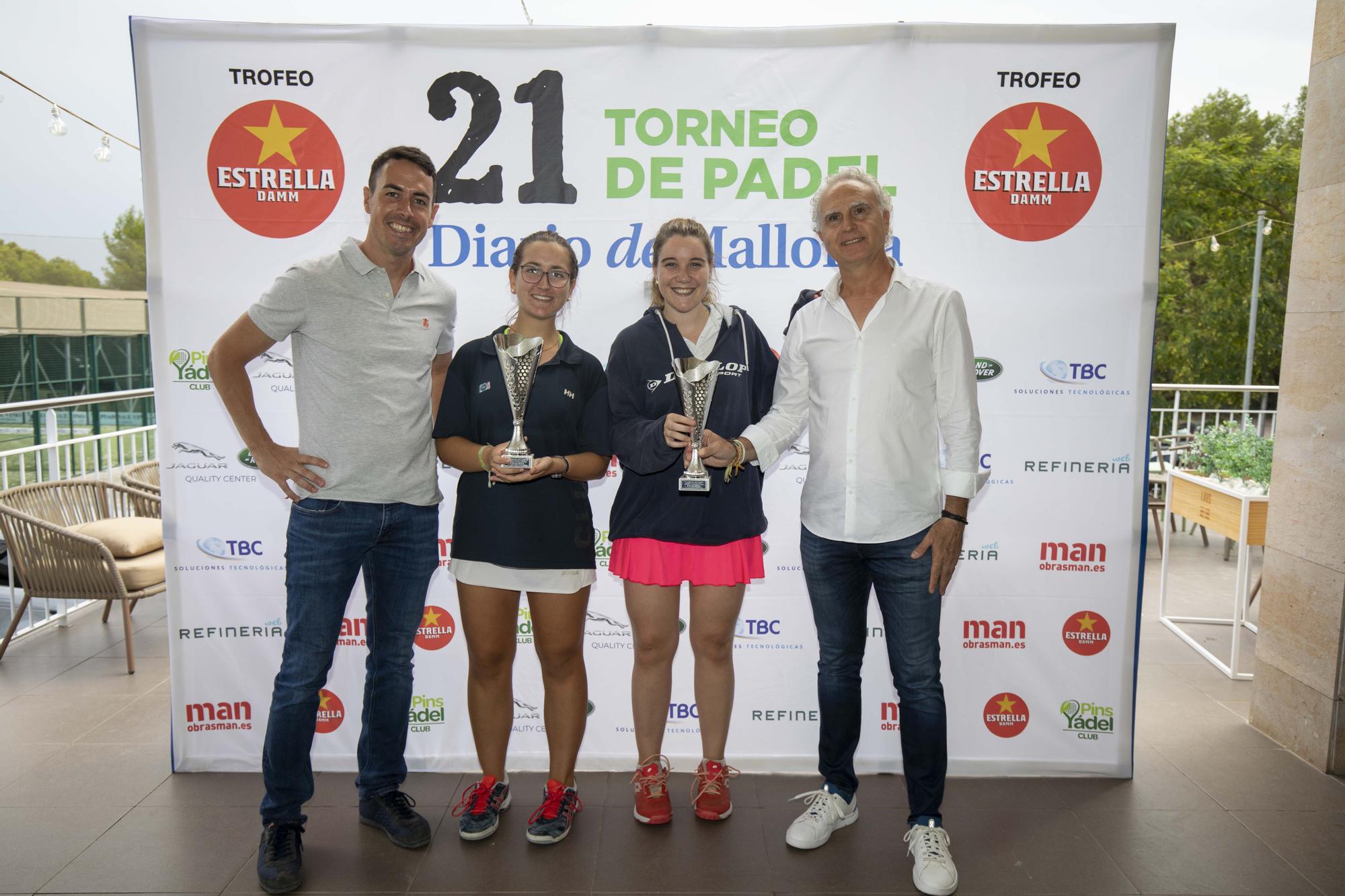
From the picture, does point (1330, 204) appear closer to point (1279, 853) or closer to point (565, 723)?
point (1279, 853)

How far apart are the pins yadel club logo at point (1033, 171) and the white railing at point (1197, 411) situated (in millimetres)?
687

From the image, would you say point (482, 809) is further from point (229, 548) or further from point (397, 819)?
point (229, 548)

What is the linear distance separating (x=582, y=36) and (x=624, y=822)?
2.60 m

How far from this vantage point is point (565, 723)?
2596 millimetres

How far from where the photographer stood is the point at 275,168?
2.93 meters

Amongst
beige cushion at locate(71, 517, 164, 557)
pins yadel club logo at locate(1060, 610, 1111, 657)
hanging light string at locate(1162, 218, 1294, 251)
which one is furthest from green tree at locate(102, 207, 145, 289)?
pins yadel club logo at locate(1060, 610, 1111, 657)

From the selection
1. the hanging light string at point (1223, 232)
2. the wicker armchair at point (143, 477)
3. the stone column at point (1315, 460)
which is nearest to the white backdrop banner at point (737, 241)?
the stone column at point (1315, 460)

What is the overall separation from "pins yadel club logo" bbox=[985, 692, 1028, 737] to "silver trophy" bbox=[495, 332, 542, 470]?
2.00 m

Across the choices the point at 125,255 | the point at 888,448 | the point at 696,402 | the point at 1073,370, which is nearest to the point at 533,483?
the point at 696,402

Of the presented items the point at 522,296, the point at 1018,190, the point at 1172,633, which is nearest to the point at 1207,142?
the point at 1172,633

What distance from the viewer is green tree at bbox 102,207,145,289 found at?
31750 mm

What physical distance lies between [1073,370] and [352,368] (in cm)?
238

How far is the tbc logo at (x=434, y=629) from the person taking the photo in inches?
123

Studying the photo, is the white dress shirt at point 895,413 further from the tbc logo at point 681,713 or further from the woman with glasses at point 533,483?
the tbc logo at point 681,713
